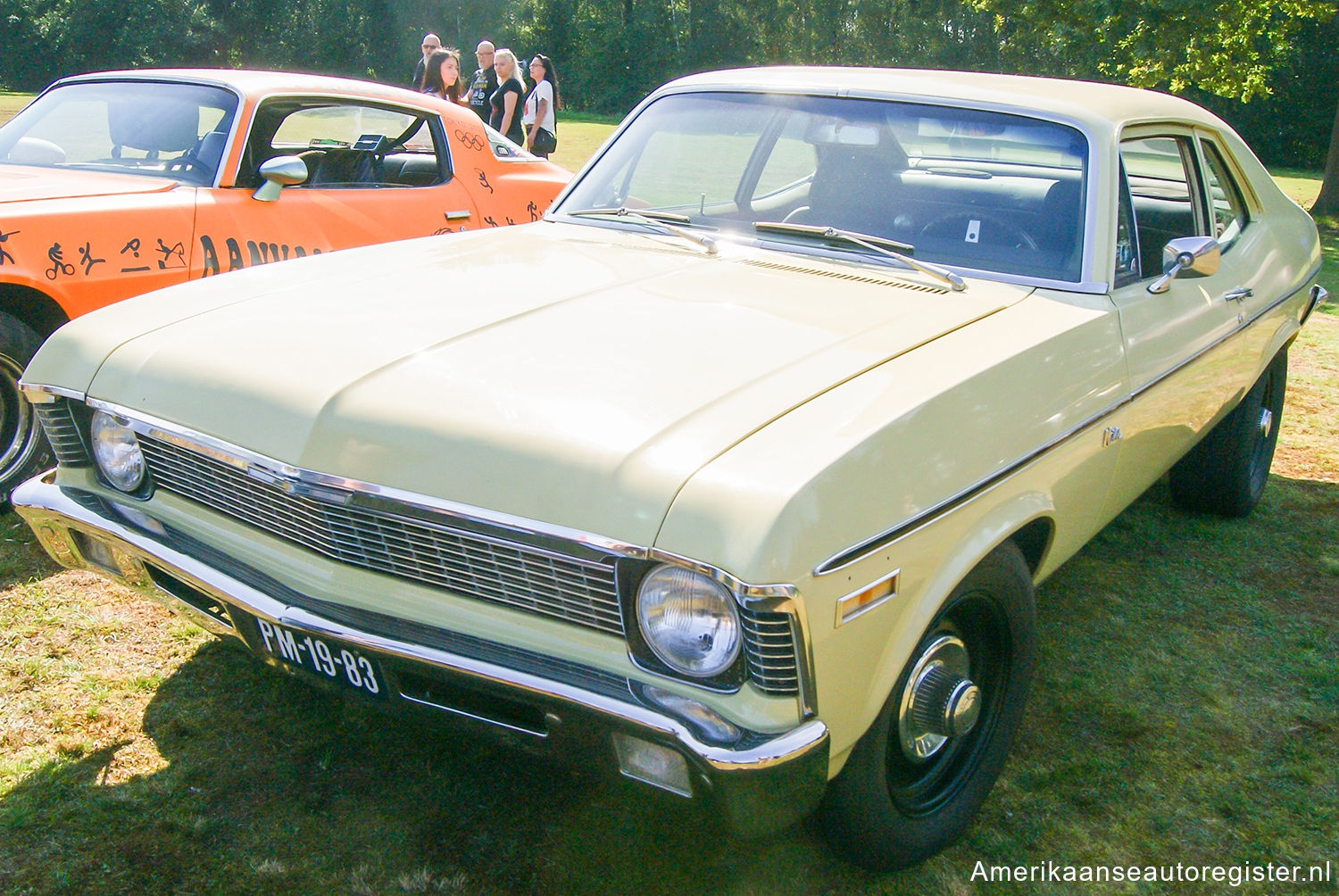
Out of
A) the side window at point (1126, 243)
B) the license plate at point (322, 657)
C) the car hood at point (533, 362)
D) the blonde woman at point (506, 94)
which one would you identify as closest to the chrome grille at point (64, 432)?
the car hood at point (533, 362)

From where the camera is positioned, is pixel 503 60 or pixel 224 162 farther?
pixel 503 60

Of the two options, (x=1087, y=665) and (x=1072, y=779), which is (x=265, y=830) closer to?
(x=1072, y=779)

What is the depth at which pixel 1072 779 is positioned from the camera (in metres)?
2.72

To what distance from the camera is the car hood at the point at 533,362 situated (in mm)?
1909

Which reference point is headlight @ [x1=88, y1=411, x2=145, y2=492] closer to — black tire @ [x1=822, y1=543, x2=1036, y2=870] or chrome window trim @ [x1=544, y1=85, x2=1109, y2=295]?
chrome window trim @ [x1=544, y1=85, x2=1109, y2=295]

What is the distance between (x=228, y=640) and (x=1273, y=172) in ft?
99.5

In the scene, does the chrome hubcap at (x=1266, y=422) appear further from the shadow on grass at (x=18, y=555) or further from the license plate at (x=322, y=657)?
the shadow on grass at (x=18, y=555)

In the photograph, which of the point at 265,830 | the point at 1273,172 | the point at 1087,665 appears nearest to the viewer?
the point at 265,830

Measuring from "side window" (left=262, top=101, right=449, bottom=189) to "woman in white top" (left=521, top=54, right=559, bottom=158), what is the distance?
455cm

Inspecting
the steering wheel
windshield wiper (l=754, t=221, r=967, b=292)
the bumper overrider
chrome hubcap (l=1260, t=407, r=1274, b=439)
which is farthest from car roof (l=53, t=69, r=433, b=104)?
chrome hubcap (l=1260, t=407, r=1274, b=439)

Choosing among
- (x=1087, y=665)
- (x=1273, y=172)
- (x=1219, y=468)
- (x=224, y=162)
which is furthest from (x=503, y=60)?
(x=1273, y=172)

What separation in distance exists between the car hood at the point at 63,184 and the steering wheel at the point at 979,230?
121 inches

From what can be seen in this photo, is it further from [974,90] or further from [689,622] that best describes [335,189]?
[689,622]

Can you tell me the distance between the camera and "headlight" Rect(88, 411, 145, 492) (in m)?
2.45
